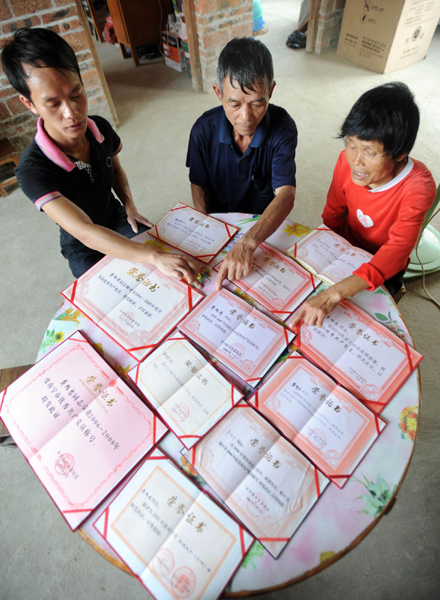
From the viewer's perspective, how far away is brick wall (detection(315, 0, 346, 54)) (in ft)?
10.2

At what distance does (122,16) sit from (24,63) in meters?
3.28

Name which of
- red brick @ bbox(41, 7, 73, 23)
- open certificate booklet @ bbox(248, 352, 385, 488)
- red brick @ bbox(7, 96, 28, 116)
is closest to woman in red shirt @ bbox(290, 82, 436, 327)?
open certificate booklet @ bbox(248, 352, 385, 488)

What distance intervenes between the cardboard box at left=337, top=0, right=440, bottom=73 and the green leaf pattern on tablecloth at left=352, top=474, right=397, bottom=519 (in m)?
3.48

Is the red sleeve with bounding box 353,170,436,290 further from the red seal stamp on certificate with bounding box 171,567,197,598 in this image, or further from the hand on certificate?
the red seal stamp on certificate with bounding box 171,567,197,598

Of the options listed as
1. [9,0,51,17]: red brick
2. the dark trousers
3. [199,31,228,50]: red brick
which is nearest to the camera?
the dark trousers

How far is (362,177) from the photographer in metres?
1.06

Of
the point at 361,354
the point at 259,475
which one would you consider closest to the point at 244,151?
the point at 361,354

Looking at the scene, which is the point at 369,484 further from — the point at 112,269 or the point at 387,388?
the point at 112,269

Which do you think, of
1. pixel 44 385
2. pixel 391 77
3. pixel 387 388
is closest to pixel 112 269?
pixel 44 385

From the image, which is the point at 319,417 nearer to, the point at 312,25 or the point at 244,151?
the point at 244,151

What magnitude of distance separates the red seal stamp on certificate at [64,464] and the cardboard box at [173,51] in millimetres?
3734

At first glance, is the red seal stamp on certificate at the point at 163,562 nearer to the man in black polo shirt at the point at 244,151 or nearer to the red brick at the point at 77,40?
the man in black polo shirt at the point at 244,151

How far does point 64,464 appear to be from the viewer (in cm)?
72

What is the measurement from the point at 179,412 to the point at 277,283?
454 mm
